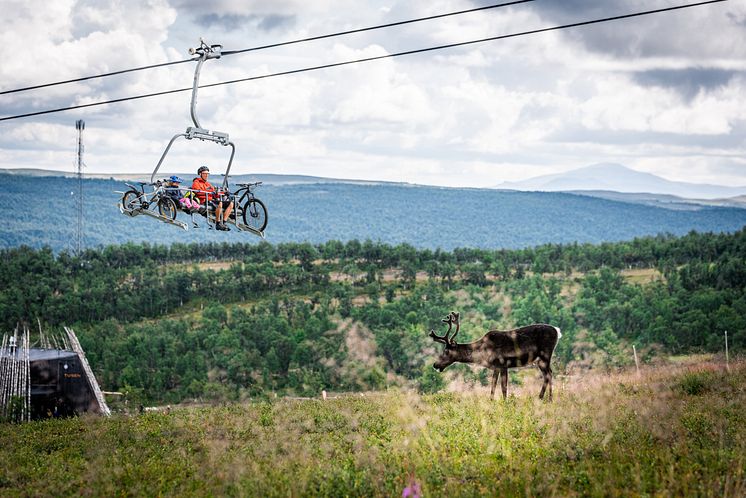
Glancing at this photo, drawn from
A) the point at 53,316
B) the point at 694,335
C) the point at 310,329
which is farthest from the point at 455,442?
the point at 53,316

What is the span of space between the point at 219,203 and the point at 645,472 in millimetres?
11735

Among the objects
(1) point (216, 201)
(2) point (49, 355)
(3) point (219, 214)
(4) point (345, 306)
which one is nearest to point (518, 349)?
(3) point (219, 214)

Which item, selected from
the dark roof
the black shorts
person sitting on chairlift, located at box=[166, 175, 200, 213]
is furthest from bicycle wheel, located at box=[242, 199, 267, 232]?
the dark roof

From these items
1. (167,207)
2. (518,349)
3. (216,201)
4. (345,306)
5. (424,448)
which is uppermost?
(216,201)

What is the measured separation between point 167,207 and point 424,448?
854cm

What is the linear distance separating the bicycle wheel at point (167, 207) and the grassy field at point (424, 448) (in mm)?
5717

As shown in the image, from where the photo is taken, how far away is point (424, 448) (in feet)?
53.6

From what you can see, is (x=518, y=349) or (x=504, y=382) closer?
(x=504, y=382)

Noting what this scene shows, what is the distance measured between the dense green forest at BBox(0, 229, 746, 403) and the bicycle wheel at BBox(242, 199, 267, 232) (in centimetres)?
4885

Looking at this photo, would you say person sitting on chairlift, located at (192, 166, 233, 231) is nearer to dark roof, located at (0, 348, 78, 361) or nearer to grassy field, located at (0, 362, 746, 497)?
grassy field, located at (0, 362, 746, 497)

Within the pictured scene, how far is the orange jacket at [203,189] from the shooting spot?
19609 mm

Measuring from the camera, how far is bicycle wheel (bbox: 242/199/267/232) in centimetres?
2025

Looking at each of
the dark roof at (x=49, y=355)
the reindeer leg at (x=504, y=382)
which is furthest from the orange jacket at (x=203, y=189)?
the dark roof at (x=49, y=355)

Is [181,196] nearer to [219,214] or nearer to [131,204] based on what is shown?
[219,214]
